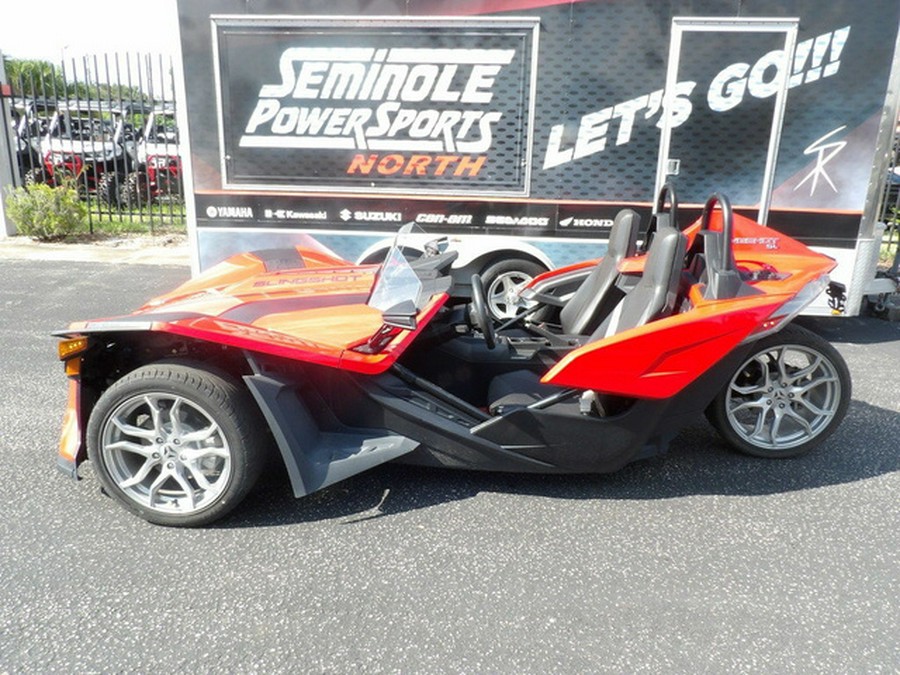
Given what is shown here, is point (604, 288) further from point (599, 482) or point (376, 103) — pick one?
point (376, 103)

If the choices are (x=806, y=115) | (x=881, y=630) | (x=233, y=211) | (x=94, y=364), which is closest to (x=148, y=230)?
(x=233, y=211)

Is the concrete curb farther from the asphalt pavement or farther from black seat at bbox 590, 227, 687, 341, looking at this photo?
black seat at bbox 590, 227, 687, 341

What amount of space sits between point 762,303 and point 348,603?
6.92 feet

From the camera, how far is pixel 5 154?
33.7ft

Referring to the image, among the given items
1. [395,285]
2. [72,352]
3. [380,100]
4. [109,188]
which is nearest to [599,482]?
[395,285]

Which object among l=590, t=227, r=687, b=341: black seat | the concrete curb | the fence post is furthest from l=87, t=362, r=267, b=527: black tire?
the fence post

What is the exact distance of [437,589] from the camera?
2381 mm

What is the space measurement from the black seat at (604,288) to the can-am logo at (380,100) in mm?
1965

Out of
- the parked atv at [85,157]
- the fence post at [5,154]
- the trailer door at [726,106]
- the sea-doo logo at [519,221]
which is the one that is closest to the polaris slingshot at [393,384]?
the trailer door at [726,106]

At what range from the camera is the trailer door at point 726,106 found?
16.5ft

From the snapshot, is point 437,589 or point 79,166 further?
point 79,166

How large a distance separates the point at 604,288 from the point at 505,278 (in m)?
2.10

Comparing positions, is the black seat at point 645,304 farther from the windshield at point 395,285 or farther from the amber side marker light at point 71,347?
the amber side marker light at point 71,347

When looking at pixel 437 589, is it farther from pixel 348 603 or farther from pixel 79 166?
pixel 79 166
